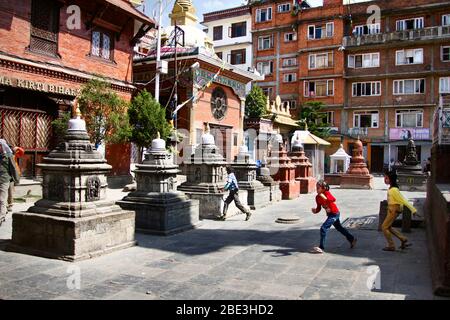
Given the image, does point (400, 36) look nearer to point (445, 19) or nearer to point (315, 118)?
point (445, 19)

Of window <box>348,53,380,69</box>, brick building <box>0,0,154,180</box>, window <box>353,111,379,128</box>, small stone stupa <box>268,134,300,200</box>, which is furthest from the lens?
window <box>353,111,379,128</box>

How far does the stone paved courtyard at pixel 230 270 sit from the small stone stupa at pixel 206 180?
2.20 metres

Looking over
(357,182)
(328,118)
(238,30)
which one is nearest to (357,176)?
(357,182)

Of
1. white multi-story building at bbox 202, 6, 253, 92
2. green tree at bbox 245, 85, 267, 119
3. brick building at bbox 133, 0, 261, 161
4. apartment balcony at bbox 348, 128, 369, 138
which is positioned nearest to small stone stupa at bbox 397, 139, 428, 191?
brick building at bbox 133, 0, 261, 161

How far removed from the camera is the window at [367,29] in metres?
40.1

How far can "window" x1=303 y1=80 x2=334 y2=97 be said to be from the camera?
41156 mm

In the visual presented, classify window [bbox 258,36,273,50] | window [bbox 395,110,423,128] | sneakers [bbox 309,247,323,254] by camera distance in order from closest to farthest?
sneakers [bbox 309,247,323,254], window [bbox 395,110,423,128], window [bbox 258,36,273,50]

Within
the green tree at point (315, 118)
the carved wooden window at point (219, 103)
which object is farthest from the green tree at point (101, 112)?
the green tree at point (315, 118)

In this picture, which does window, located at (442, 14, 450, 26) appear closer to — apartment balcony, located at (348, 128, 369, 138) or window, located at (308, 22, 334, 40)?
window, located at (308, 22, 334, 40)

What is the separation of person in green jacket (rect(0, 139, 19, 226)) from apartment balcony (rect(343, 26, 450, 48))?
36.7m

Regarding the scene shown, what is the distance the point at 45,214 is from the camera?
25.0 feet

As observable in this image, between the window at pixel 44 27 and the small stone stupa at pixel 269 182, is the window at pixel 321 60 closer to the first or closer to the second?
the small stone stupa at pixel 269 182
